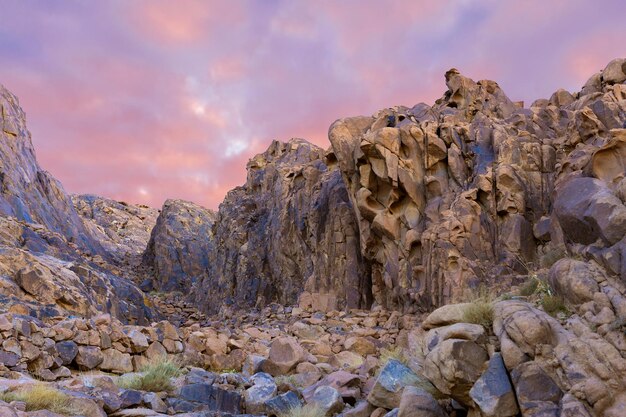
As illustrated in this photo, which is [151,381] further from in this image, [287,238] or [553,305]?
[287,238]

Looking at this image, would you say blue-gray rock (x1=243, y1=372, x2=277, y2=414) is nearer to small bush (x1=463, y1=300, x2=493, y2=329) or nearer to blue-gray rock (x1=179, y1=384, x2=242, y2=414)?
blue-gray rock (x1=179, y1=384, x2=242, y2=414)

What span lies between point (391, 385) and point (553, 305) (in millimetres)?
3455

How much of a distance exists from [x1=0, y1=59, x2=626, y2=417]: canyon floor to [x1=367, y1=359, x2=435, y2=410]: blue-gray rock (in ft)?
0.15

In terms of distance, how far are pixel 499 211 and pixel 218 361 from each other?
14.8 meters

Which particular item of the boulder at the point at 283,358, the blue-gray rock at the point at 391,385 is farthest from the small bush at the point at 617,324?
the boulder at the point at 283,358

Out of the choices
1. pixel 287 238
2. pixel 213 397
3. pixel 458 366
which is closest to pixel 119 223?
pixel 287 238

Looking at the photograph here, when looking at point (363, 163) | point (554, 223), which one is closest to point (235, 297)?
point (363, 163)

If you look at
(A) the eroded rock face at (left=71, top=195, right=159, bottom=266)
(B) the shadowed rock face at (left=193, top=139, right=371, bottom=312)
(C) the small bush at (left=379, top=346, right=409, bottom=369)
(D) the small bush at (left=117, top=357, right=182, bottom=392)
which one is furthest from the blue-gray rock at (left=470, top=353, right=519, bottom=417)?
(A) the eroded rock face at (left=71, top=195, right=159, bottom=266)

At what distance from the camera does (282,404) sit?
11352 mm

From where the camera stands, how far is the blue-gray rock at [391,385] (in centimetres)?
912

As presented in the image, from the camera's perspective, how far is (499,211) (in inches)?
920

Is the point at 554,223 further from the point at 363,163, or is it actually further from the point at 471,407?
the point at 471,407

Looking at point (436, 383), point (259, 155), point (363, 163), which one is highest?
point (259, 155)

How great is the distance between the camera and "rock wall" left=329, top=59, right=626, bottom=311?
22281 mm
